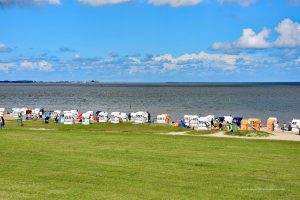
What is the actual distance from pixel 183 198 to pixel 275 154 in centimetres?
1225

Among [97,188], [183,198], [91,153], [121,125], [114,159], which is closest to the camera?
[183,198]

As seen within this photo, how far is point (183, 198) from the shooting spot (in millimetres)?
15016

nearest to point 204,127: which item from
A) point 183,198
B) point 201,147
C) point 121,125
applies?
point 121,125

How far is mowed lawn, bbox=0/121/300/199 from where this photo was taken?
51.9ft

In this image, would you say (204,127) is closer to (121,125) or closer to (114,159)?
(121,125)

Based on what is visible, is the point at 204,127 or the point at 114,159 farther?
the point at 204,127

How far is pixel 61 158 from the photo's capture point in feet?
75.1

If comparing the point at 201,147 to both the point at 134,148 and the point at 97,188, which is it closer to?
the point at 134,148

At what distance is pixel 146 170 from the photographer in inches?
781

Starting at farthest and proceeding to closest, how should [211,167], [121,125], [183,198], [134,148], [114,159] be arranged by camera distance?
[121,125], [134,148], [114,159], [211,167], [183,198]

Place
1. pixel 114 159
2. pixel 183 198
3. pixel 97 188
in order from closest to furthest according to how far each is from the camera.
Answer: pixel 183 198 < pixel 97 188 < pixel 114 159

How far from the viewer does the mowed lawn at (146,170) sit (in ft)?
51.9

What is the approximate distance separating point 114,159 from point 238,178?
681cm

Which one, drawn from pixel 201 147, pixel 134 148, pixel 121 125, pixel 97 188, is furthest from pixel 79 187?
pixel 121 125
